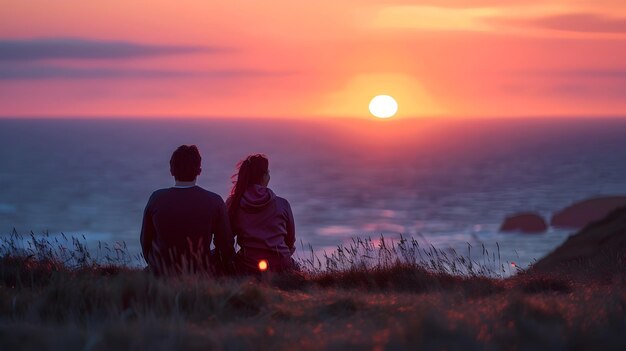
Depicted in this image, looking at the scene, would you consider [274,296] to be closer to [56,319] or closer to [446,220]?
[56,319]

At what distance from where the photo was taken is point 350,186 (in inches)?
4897

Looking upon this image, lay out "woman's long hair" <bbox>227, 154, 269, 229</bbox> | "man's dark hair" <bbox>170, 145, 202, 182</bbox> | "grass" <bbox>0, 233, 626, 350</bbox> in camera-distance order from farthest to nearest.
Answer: "woman's long hair" <bbox>227, 154, 269, 229</bbox> < "man's dark hair" <bbox>170, 145, 202, 182</bbox> < "grass" <bbox>0, 233, 626, 350</bbox>

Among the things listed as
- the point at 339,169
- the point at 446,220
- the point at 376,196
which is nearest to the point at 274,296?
the point at 446,220

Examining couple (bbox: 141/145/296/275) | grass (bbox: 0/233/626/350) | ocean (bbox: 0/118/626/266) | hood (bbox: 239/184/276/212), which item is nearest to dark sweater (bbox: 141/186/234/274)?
couple (bbox: 141/145/296/275)

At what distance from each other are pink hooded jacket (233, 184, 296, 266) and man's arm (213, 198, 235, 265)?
1.14 feet

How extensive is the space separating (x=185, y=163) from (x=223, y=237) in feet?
2.82

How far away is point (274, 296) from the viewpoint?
24.5 feet

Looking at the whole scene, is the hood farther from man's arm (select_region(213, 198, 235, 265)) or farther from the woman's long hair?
man's arm (select_region(213, 198, 235, 265))

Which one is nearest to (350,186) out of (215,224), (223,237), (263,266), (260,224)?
(260,224)

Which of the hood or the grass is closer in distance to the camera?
the grass

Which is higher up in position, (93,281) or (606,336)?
(93,281)

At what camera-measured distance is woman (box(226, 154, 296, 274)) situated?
9508 millimetres

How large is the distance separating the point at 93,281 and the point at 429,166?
149 m

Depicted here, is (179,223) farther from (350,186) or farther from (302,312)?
(350,186)
